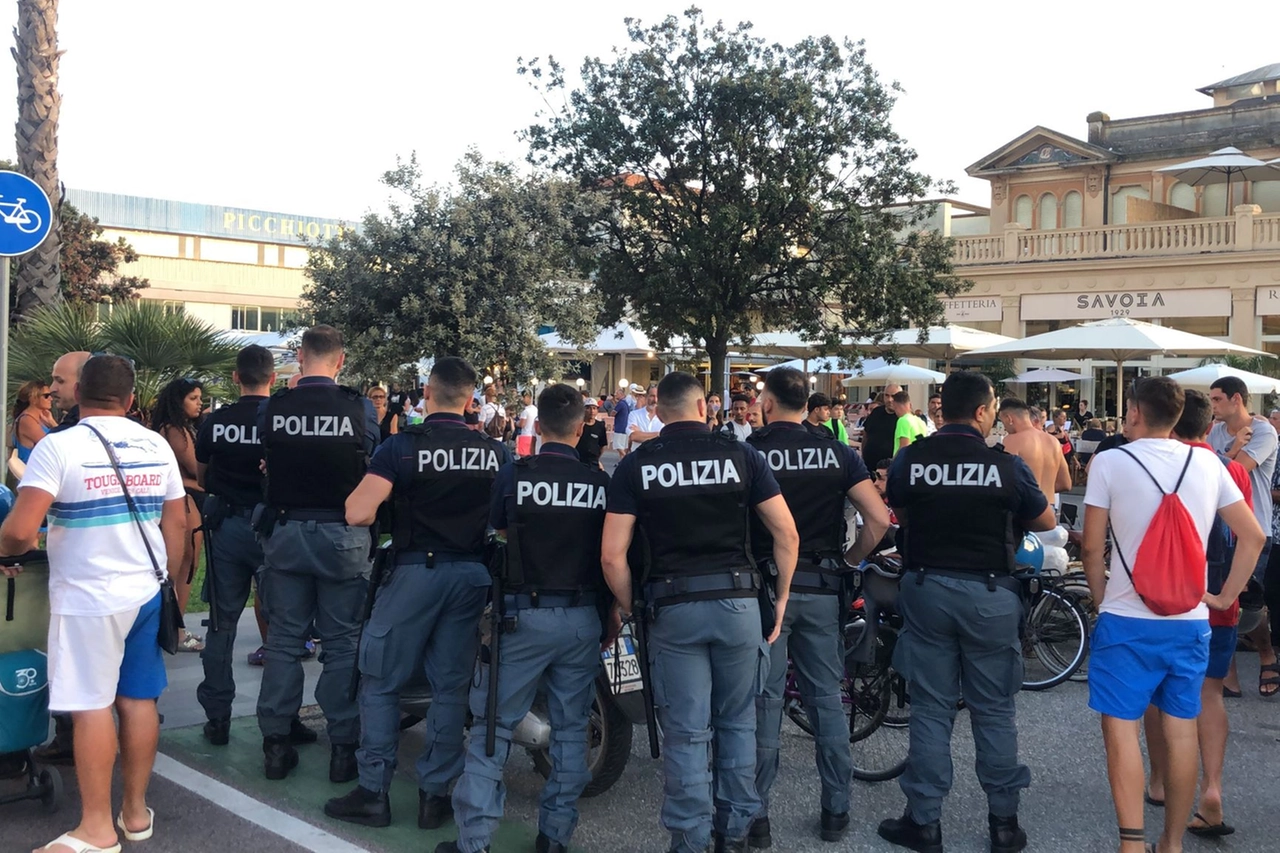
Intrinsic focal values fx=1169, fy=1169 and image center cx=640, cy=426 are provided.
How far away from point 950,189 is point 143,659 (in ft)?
54.2

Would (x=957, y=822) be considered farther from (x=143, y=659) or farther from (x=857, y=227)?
(x=857, y=227)

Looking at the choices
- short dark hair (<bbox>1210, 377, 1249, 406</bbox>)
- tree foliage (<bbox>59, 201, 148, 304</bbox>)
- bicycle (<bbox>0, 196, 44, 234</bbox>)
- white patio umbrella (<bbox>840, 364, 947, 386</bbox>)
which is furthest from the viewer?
tree foliage (<bbox>59, 201, 148, 304</bbox>)

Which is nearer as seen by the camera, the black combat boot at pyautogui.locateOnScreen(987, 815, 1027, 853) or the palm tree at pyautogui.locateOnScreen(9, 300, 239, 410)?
the black combat boot at pyautogui.locateOnScreen(987, 815, 1027, 853)

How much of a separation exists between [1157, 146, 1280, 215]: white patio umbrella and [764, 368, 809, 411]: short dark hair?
73.4ft

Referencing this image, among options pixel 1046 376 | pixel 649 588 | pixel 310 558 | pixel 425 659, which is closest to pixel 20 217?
pixel 310 558

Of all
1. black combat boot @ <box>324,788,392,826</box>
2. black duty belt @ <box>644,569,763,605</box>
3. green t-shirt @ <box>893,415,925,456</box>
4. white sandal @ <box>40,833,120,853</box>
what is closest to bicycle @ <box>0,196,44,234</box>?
white sandal @ <box>40,833,120,853</box>

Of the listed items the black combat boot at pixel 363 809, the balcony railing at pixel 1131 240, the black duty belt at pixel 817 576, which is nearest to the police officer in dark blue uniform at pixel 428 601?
the black combat boot at pixel 363 809

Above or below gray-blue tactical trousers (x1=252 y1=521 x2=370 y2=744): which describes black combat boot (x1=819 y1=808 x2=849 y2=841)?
below

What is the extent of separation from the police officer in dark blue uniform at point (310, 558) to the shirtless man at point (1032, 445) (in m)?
3.95

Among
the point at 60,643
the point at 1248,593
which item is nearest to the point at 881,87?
the point at 1248,593

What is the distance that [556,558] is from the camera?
435 centimetres

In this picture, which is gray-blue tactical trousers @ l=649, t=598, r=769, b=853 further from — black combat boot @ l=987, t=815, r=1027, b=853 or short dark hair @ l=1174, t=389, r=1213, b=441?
short dark hair @ l=1174, t=389, r=1213, b=441

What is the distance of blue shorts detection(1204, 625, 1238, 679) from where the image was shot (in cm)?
484

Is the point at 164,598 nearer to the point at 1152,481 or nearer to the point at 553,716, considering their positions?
the point at 553,716
